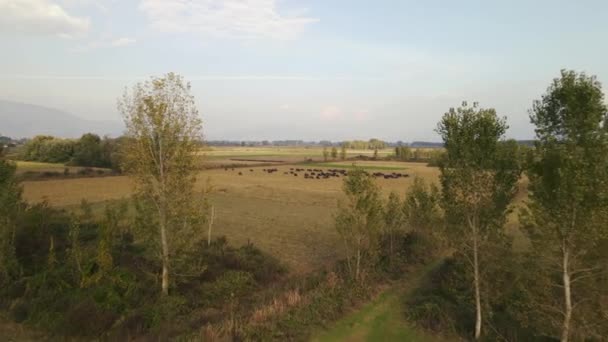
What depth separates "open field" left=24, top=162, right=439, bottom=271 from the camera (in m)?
23.9

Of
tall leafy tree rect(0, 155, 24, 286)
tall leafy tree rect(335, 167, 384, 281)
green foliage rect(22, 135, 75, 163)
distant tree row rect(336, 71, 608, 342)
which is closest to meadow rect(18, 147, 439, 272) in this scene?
tall leafy tree rect(335, 167, 384, 281)

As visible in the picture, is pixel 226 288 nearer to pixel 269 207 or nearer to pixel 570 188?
pixel 570 188

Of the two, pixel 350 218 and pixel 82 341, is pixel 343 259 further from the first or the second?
pixel 82 341

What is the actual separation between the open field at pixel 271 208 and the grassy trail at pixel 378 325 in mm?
5568

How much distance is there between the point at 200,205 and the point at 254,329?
5648mm

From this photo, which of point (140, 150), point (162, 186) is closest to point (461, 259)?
point (162, 186)

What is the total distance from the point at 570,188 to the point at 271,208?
3268 centimetres

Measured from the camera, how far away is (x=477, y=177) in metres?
12.0

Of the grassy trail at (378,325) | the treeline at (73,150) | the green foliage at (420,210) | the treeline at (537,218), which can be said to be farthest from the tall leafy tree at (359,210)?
the treeline at (73,150)

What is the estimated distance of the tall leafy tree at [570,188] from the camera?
9.44 metres

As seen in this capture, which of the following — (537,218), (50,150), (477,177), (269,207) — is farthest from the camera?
(50,150)

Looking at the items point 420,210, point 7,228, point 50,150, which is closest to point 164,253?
point 7,228

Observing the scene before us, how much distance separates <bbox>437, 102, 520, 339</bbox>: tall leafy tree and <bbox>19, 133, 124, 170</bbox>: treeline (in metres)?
82.1

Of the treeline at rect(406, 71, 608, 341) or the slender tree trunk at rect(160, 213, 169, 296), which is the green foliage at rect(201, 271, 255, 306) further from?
the treeline at rect(406, 71, 608, 341)
